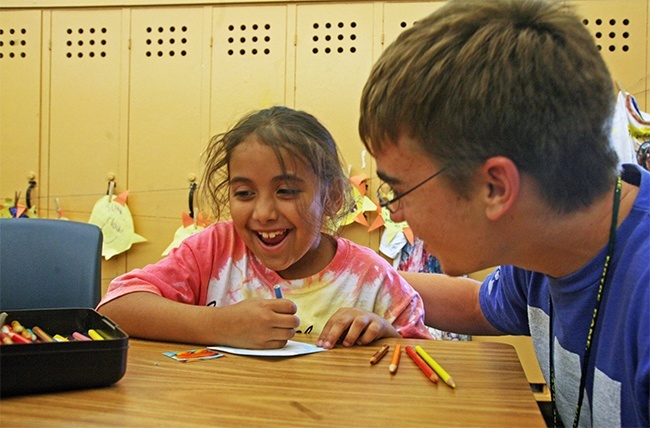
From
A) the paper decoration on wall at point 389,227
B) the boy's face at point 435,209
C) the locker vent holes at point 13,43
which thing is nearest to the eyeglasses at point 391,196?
the boy's face at point 435,209

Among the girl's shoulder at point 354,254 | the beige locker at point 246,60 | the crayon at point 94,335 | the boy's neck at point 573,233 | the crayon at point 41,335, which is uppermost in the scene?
the beige locker at point 246,60

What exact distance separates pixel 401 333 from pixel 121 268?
171 cm

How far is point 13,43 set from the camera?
108 inches

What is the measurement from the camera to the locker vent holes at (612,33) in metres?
2.41

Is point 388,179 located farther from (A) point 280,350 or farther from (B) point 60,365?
(B) point 60,365

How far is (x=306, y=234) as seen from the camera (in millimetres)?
1278

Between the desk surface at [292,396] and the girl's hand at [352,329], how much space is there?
3.0 inches

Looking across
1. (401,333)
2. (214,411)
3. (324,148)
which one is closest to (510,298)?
(401,333)

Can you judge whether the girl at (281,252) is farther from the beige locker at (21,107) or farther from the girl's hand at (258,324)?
the beige locker at (21,107)

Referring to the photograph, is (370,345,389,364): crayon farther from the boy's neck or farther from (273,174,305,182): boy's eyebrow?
(273,174,305,182): boy's eyebrow

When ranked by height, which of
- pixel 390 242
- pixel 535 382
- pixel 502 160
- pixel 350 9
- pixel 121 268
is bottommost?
pixel 535 382

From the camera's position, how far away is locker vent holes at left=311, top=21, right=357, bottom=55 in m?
2.50

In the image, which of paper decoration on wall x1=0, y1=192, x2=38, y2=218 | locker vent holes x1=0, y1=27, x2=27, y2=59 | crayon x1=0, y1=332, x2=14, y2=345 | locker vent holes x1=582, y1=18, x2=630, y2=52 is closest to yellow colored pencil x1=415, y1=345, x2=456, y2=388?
crayon x1=0, y1=332, x2=14, y2=345

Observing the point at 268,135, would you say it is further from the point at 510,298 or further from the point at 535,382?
the point at 535,382
